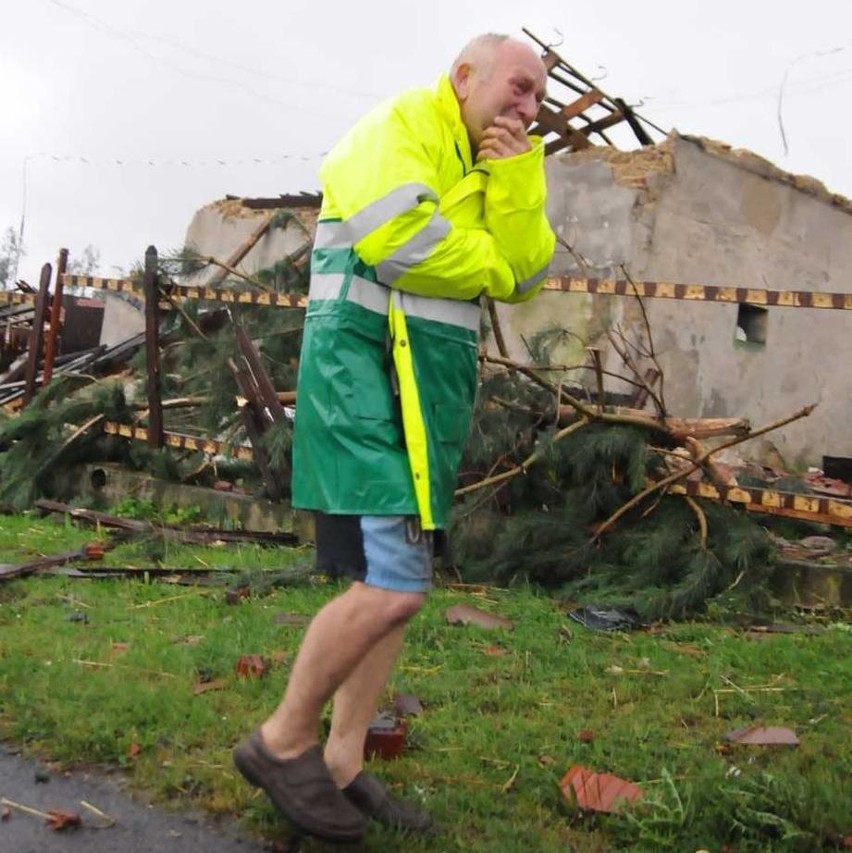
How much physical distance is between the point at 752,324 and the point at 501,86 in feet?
35.6

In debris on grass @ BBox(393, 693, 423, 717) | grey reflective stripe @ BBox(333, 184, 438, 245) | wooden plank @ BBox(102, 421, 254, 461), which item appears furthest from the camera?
wooden plank @ BBox(102, 421, 254, 461)

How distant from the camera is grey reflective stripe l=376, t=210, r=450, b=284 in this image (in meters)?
2.46

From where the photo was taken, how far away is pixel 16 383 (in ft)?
40.5

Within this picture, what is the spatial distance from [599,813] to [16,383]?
10987mm

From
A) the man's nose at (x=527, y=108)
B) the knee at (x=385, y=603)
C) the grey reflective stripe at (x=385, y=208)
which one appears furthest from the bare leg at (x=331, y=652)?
the man's nose at (x=527, y=108)

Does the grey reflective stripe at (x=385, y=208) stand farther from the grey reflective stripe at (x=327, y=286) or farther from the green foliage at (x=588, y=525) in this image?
the green foliage at (x=588, y=525)

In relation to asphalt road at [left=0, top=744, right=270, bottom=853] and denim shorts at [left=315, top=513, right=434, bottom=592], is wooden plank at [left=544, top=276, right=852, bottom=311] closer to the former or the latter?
denim shorts at [left=315, top=513, right=434, bottom=592]

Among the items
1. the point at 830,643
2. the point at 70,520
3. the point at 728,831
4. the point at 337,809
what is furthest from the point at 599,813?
the point at 70,520

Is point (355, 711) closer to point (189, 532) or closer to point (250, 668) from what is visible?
point (250, 668)

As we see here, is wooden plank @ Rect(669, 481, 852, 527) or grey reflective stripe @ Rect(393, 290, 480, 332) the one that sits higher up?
grey reflective stripe @ Rect(393, 290, 480, 332)

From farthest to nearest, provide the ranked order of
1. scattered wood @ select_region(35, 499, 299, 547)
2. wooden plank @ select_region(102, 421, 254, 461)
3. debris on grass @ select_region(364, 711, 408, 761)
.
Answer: wooden plank @ select_region(102, 421, 254, 461) < scattered wood @ select_region(35, 499, 299, 547) < debris on grass @ select_region(364, 711, 408, 761)

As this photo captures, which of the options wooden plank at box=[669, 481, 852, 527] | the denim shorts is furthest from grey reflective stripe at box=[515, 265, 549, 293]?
wooden plank at box=[669, 481, 852, 527]

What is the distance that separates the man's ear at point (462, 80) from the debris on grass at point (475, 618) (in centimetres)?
262

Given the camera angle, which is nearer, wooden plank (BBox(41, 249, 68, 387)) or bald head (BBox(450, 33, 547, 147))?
bald head (BBox(450, 33, 547, 147))
